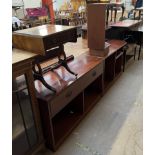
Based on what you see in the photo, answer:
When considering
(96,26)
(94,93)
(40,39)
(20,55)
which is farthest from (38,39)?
(94,93)

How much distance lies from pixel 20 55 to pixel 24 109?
0.42 meters

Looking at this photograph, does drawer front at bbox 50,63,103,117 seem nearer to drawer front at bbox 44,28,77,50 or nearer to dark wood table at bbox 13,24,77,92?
dark wood table at bbox 13,24,77,92

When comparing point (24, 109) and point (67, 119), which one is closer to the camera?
point (24, 109)

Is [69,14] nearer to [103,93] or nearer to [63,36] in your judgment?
[103,93]

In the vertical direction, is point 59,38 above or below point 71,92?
above

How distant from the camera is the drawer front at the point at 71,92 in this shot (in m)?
1.51

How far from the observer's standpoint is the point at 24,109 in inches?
52.9

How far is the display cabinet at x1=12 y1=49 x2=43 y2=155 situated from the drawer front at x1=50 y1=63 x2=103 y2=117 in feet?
0.50

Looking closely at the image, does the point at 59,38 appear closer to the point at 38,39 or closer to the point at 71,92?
the point at 38,39

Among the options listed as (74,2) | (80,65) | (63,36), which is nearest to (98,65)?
(80,65)

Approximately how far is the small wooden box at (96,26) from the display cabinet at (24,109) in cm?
123

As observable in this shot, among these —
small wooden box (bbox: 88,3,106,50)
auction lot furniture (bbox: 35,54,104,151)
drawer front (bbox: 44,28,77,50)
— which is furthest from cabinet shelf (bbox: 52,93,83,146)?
small wooden box (bbox: 88,3,106,50)

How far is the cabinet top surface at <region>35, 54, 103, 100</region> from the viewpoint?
5.09 ft

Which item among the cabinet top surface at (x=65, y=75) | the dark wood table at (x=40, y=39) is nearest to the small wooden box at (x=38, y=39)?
the dark wood table at (x=40, y=39)
